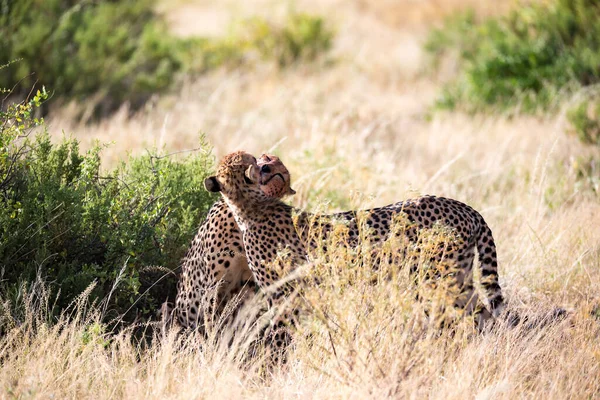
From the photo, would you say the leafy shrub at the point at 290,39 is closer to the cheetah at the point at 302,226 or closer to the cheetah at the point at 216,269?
the cheetah at the point at 216,269

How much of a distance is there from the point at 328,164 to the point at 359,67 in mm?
5670

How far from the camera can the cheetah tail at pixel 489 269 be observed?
11.7ft

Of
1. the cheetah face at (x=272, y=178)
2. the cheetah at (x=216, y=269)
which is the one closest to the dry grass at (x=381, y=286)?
the cheetah at (x=216, y=269)

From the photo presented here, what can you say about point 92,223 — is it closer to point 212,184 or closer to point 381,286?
point 212,184

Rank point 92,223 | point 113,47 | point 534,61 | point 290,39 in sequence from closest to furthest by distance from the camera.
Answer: point 92,223 → point 534,61 → point 113,47 → point 290,39

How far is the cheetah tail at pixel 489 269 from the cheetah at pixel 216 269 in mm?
906

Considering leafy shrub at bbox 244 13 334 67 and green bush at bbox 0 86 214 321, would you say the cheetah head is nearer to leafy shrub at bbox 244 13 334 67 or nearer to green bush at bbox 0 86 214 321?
green bush at bbox 0 86 214 321

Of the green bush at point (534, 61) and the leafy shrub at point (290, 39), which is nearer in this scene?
the green bush at point (534, 61)

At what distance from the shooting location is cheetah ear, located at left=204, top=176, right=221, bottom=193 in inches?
145

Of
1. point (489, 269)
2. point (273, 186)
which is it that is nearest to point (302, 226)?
point (273, 186)

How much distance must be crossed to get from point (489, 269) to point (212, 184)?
4.25 feet

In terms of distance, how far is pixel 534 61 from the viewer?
898cm

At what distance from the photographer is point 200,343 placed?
3.63 metres

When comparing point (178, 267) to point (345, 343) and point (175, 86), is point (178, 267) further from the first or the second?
point (175, 86)
